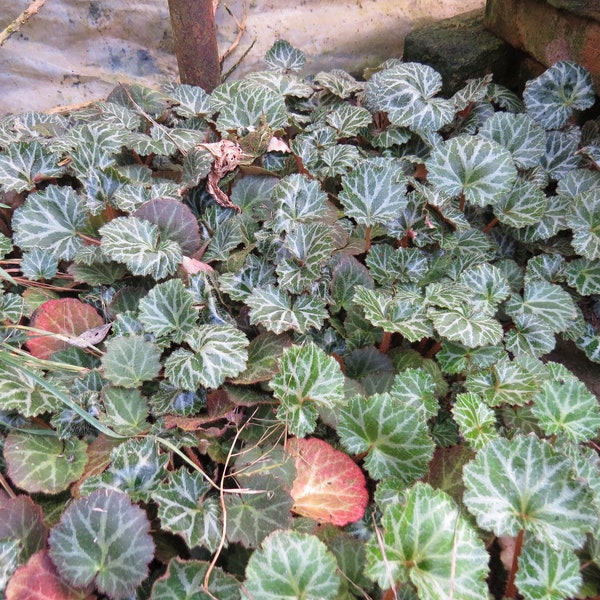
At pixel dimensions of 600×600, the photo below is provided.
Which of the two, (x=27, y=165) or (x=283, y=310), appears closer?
(x=283, y=310)

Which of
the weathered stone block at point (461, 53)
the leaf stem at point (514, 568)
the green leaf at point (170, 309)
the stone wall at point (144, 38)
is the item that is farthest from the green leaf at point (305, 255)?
the stone wall at point (144, 38)

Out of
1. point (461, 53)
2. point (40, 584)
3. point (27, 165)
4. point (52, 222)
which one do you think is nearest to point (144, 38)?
point (27, 165)

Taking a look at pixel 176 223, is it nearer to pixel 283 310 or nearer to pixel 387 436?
pixel 283 310

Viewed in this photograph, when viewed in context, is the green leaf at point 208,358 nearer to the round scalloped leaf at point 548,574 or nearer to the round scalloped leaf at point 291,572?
the round scalloped leaf at point 291,572

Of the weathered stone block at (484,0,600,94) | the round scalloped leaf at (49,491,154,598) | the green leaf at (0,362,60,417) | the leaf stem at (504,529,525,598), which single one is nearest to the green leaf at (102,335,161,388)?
the green leaf at (0,362,60,417)

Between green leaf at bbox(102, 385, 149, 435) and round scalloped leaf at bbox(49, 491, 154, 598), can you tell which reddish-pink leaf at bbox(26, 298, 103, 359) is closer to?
green leaf at bbox(102, 385, 149, 435)
